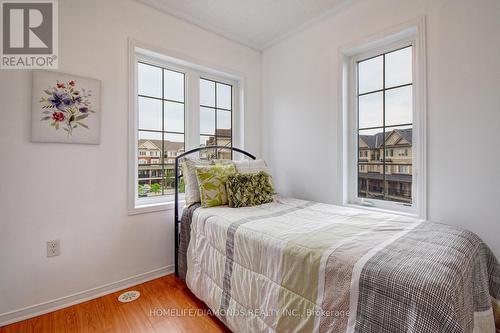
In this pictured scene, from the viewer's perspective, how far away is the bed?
843 millimetres

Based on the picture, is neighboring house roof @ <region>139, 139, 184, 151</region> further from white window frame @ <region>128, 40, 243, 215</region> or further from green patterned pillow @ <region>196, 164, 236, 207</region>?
green patterned pillow @ <region>196, 164, 236, 207</region>

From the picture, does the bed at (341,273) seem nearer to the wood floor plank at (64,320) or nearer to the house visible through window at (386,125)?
the house visible through window at (386,125)

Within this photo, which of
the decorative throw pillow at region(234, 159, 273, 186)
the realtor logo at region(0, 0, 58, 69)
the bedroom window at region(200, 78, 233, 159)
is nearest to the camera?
A: the realtor logo at region(0, 0, 58, 69)

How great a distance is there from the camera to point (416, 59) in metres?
1.87

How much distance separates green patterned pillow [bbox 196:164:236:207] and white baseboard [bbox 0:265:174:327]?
87cm

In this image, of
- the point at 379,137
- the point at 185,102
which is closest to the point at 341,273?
the point at 379,137

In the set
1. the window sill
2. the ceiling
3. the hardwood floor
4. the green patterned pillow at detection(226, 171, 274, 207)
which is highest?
the ceiling

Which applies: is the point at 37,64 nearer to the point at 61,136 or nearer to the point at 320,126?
the point at 61,136

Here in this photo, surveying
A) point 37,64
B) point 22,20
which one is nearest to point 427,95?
point 37,64

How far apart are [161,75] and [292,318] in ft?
7.83

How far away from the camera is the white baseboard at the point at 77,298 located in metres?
1.61

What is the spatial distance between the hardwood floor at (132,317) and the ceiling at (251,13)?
8.28ft

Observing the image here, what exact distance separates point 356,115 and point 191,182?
1.71 metres

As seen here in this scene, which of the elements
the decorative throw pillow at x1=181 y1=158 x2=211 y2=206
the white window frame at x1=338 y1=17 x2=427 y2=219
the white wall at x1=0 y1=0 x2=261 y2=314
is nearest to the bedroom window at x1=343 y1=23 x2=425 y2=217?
the white window frame at x1=338 y1=17 x2=427 y2=219
